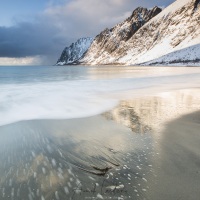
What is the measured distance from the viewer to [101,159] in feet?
14.3

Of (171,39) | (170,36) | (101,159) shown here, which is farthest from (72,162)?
(170,36)

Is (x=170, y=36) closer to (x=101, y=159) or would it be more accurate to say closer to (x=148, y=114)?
(x=148, y=114)

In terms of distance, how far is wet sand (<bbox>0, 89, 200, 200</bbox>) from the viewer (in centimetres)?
333

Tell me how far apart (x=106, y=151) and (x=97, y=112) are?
12.6 ft

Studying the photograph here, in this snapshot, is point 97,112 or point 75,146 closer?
point 75,146

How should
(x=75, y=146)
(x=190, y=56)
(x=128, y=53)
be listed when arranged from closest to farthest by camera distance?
(x=75, y=146) → (x=190, y=56) → (x=128, y=53)

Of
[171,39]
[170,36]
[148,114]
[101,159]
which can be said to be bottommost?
[148,114]

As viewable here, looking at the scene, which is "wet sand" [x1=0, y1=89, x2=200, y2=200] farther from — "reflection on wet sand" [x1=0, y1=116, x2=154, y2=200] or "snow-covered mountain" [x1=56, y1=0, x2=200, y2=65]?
"snow-covered mountain" [x1=56, y1=0, x2=200, y2=65]

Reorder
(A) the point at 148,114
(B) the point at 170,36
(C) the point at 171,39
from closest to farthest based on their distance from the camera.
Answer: (A) the point at 148,114 < (C) the point at 171,39 < (B) the point at 170,36

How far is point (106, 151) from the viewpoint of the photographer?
473cm

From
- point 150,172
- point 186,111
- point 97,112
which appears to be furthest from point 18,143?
point 186,111

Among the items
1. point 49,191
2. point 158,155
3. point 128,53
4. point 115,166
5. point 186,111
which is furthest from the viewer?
point 128,53

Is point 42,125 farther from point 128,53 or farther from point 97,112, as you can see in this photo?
point 128,53

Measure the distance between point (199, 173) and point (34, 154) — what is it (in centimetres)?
321
